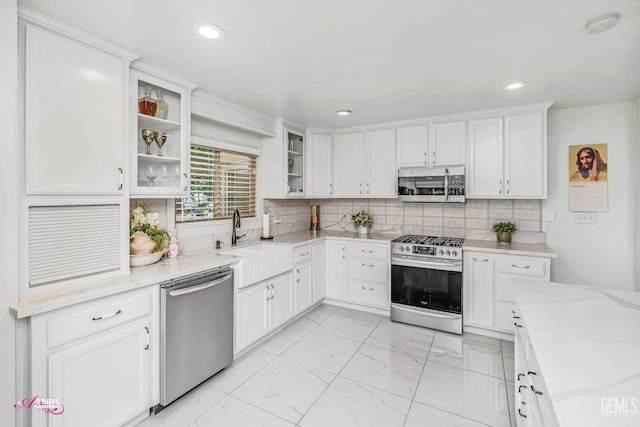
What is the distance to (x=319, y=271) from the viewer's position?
12.6 ft

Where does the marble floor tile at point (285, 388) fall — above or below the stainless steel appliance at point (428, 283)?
below

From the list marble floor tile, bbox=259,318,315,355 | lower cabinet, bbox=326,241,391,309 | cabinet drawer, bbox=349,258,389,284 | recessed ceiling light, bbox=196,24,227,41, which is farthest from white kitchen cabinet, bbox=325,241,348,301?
recessed ceiling light, bbox=196,24,227,41

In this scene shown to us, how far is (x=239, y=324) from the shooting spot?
259cm

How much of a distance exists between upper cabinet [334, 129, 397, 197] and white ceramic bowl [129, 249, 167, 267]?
2.49 meters

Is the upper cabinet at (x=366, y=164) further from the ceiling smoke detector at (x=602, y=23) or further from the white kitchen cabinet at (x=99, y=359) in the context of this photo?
the white kitchen cabinet at (x=99, y=359)

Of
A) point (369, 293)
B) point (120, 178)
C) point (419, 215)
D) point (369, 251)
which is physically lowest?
point (369, 293)

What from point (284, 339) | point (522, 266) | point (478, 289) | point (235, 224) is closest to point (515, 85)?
point (522, 266)

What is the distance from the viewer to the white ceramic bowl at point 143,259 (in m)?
2.16

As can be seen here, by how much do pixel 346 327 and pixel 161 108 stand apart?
2.76 m

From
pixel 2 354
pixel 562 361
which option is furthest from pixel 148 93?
pixel 562 361

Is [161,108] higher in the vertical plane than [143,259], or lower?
higher

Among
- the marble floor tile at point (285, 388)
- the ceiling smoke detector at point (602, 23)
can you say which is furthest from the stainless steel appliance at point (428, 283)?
the ceiling smoke detector at point (602, 23)

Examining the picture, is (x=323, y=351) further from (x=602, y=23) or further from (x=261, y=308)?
(x=602, y=23)

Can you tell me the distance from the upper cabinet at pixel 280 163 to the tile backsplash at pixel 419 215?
276 millimetres
